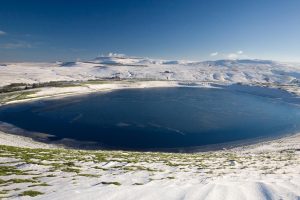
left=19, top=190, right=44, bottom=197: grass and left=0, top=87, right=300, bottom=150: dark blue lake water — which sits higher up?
left=19, top=190, right=44, bottom=197: grass

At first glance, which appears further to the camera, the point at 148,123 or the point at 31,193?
→ the point at 148,123

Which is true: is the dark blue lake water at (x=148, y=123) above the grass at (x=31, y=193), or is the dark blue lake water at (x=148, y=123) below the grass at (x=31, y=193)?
below

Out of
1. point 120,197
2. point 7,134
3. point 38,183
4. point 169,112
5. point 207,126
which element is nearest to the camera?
point 120,197

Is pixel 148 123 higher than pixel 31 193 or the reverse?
the reverse

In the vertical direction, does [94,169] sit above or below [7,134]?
above

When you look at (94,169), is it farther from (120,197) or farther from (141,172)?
(120,197)

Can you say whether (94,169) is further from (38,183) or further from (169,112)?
(169,112)

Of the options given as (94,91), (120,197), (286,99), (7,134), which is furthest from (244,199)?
(94,91)

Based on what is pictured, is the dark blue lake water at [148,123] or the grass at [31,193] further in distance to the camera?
the dark blue lake water at [148,123]

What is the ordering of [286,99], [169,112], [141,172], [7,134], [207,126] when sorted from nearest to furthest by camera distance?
1. [141,172]
2. [7,134]
3. [207,126]
4. [169,112]
5. [286,99]

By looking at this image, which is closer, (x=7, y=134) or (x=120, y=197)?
(x=120, y=197)

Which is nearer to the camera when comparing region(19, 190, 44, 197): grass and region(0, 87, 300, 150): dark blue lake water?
region(19, 190, 44, 197): grass
